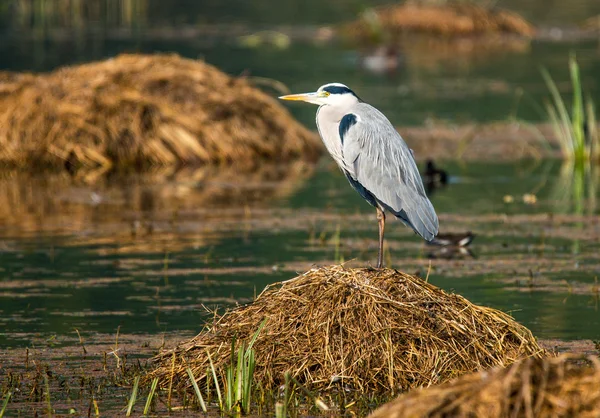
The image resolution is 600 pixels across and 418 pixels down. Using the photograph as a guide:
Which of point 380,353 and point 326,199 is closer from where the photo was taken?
point 380,353

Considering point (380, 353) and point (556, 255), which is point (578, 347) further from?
point (556, 255)

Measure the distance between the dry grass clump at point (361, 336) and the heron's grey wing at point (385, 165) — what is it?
99cm

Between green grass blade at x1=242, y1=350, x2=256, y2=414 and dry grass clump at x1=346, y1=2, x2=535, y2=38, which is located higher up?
dry grass clump at x1=346, y1=2, x2=535, y2=38

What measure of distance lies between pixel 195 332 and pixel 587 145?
10741 mm

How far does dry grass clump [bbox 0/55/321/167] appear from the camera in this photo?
60.1ft

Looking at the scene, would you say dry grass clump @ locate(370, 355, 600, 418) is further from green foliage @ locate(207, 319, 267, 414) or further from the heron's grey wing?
the heron's grey wing

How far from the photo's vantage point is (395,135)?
9047 millimetres

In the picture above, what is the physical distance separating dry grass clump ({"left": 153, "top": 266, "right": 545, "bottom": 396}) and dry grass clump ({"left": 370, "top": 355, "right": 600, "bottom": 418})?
2.33 m

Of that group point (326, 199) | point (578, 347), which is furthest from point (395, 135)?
point (326, 199)

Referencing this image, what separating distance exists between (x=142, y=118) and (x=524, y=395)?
45.7ft

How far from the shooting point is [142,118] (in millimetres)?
18453

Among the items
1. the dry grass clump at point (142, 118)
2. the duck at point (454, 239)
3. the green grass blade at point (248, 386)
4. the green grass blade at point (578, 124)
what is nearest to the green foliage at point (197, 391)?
the green grass blade at point (248, 386)

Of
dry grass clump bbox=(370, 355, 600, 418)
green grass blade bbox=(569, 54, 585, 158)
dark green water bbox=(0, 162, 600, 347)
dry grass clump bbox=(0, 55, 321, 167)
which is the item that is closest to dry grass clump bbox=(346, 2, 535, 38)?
dry grass clump bbox=(0, 55, 321, 167)

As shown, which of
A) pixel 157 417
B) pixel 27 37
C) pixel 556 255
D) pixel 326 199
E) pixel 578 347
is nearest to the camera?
pixel 157 417
